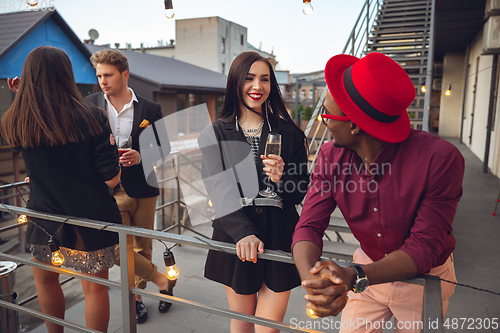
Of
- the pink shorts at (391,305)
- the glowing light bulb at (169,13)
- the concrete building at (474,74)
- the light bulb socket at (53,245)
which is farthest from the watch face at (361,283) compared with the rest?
the concrete building at (474,74)

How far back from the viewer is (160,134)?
2752mm

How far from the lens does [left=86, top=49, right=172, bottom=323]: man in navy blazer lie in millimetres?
2471

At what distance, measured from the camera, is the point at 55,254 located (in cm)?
187

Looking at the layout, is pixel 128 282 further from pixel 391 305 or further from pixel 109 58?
pixel 109 58

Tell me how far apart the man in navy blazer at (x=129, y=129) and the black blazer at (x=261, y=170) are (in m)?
0.90

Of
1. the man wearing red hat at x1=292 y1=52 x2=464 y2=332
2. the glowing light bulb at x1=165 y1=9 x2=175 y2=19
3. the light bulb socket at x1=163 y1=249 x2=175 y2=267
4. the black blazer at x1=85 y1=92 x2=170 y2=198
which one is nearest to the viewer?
the man wearing red hat at x1=292 y1=52 x2=464 y2=332

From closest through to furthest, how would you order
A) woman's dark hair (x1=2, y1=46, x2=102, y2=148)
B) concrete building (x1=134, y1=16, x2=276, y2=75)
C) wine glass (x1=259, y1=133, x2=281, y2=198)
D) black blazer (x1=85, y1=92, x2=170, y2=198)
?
1. wine glass (x1=259, y1=133, x2=281, y2=198)
2. woman's dark hair (x1=2, y1=46, x2=102, y2=148)
3. black blazer (x1=85, y1=92, x2=170, y2=198)
4. concrete building (x1=134, y1=16, x2=276, y2=75)

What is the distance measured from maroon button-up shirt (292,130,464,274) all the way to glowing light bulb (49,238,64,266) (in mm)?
1317

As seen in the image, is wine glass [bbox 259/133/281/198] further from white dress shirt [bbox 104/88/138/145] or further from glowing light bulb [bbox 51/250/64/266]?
white dress shirt [bbox 104/88/138/145]

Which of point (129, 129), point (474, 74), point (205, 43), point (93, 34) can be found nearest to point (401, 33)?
point (474, 74)

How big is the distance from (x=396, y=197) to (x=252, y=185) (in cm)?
71

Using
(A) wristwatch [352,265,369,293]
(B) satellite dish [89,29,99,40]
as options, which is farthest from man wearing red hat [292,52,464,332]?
(B) satellite dish [89,29,99,40]

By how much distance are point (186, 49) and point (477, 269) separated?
107 ft

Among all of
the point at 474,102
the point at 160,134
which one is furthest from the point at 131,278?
the point at 474,102
